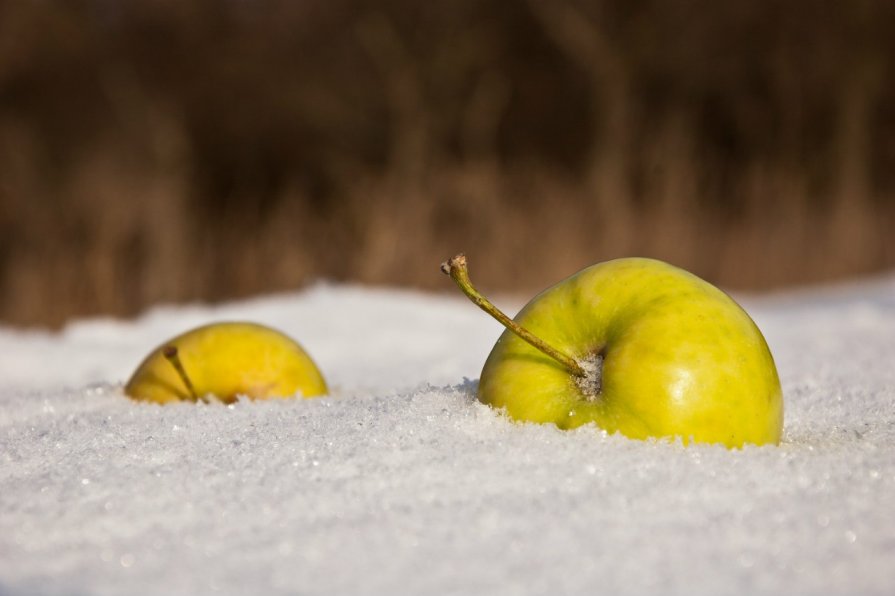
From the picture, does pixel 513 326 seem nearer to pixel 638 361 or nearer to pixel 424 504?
pixel 638 361

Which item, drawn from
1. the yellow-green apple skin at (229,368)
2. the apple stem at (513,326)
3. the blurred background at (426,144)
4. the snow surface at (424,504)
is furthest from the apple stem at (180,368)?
the blurred background at (426,144)

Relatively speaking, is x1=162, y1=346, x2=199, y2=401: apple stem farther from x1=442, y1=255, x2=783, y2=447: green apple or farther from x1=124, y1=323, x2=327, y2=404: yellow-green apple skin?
x1=442, y1=255, x2=783, y2=447: green apple

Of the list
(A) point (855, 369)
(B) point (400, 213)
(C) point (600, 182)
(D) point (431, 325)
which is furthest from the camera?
(C) point (600, 182)

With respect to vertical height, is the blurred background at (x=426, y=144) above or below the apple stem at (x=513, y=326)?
above

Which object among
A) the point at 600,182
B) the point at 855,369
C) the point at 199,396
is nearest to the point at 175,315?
the point at 199,396

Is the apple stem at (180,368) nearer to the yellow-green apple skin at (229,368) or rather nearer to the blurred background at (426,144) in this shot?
the yellow-green apple skin at (229,368)

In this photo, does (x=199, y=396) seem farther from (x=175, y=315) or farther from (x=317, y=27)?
(x=317, y=27)

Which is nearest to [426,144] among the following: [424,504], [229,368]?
[229,368]
